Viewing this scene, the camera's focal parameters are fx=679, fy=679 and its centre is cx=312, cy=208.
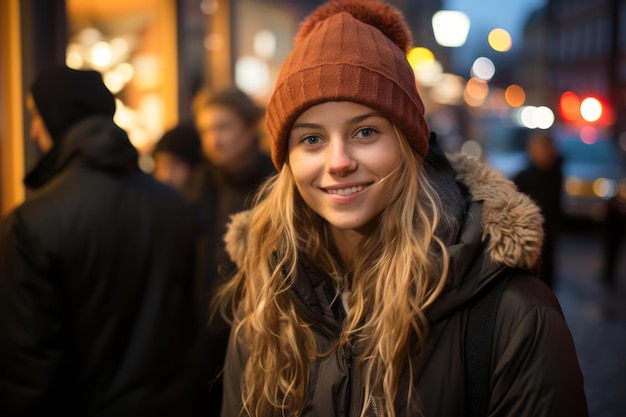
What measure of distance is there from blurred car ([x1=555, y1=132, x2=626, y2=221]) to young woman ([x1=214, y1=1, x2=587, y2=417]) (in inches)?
491

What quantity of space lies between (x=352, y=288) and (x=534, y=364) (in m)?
0.64

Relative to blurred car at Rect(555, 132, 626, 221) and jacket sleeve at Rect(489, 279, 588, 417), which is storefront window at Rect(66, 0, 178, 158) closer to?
jacket sleeve at Rect(489, 279, 588, 417)

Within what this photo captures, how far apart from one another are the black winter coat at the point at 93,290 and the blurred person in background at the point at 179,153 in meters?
2.34

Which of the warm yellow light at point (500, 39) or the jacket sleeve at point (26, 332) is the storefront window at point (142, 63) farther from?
the warm yellow light at point (500, 39)

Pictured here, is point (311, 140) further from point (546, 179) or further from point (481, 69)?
point (481, 69)

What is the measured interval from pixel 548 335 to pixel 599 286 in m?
7.64

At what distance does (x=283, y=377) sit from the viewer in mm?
2158

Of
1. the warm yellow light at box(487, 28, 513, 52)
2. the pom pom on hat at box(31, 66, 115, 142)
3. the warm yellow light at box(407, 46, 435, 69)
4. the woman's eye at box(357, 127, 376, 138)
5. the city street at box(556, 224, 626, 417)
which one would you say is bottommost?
the city street at box(556, 224, 626, 417)

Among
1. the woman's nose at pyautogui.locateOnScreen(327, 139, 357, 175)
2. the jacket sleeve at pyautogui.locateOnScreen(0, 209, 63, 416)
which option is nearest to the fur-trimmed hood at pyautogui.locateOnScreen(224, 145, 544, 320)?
the woman's nose at pyautogui.locateOnScreen(327, 139, 357, 175)

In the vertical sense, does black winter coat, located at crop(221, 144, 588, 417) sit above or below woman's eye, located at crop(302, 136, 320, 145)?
below

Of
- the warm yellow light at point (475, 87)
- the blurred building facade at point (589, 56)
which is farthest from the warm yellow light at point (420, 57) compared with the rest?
the warm yellow light at point (475, 87)

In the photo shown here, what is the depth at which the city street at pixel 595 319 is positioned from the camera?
3182 mm

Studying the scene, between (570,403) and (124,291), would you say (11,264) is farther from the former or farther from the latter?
(570,403)

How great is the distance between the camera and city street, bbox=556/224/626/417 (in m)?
3.18
